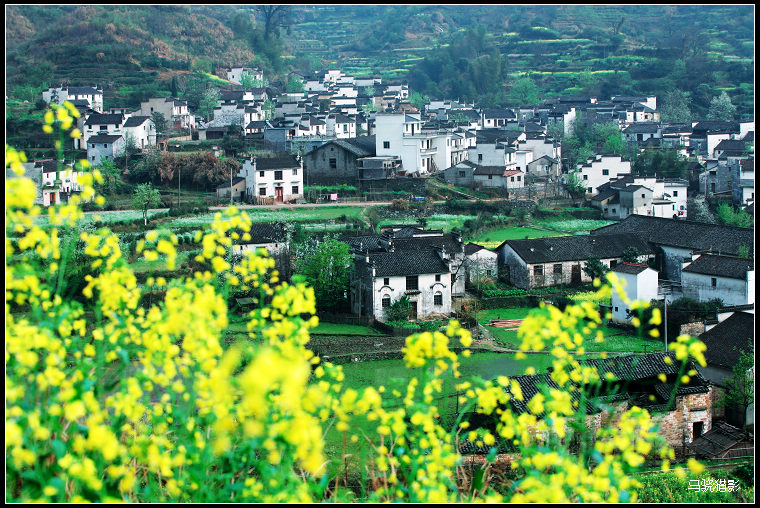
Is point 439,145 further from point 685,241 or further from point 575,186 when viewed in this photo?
point 685,241

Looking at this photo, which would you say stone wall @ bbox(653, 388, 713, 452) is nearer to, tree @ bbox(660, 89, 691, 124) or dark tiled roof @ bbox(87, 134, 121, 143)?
dark tiled roof @ bbox(87, 134, 121, 143)

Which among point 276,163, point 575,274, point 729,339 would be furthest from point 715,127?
point 729,339

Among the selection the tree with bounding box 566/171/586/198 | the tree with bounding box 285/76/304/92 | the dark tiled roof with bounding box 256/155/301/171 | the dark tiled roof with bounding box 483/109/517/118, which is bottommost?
the tree with bounding box 566/171/586/198

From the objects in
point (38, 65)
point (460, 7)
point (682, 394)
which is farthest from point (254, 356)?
point (460, 7)

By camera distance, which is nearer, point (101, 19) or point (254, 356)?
point (254, 356)

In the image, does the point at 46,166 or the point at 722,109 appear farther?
the point at 722,109

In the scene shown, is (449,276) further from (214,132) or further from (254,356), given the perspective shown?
(214,132)

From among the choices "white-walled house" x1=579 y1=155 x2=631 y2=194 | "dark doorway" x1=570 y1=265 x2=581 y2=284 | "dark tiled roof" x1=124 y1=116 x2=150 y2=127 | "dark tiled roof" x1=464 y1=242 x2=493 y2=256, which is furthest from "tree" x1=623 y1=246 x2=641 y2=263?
"dark tiled roof" x1=124 y1=116 x2=150 y2=127
